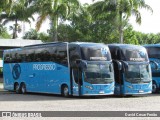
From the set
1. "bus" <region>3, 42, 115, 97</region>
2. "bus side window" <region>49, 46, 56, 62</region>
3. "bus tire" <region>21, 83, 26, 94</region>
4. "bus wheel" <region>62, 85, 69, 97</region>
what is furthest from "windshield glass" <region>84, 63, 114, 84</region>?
"bus tire" <region>21, 83, 26, 94</region>

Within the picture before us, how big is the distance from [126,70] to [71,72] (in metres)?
3.26

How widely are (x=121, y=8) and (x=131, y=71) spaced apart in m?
17.0

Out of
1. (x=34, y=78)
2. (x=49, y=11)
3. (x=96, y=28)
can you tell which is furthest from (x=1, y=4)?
(x=96, y=28)

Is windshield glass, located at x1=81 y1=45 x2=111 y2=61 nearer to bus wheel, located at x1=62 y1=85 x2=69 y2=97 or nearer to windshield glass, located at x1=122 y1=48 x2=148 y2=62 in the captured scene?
windshield glass, located at x1=122 y1=48 x2=148 y2=62

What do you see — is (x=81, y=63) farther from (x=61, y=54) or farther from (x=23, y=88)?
(x=23, y=88)

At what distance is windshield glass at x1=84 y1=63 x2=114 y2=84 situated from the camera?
77.0 feet

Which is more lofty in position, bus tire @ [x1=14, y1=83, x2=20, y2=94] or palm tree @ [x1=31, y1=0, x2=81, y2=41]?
palm tree @ [x1=31, y1=0, x2=81, y2=41]

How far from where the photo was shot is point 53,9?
1532 inches

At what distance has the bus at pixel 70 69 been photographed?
2350 centimetres

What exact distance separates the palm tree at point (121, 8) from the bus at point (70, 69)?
14806 millimetres

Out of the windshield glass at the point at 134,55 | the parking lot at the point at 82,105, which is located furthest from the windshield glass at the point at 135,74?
the parking lot at the point at 82,105

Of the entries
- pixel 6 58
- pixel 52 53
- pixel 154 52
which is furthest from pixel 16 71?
pixel 154 52

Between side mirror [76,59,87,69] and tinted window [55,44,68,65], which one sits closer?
side mirror [76,59,87,69]

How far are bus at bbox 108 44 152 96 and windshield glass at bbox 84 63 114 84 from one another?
104 cm
